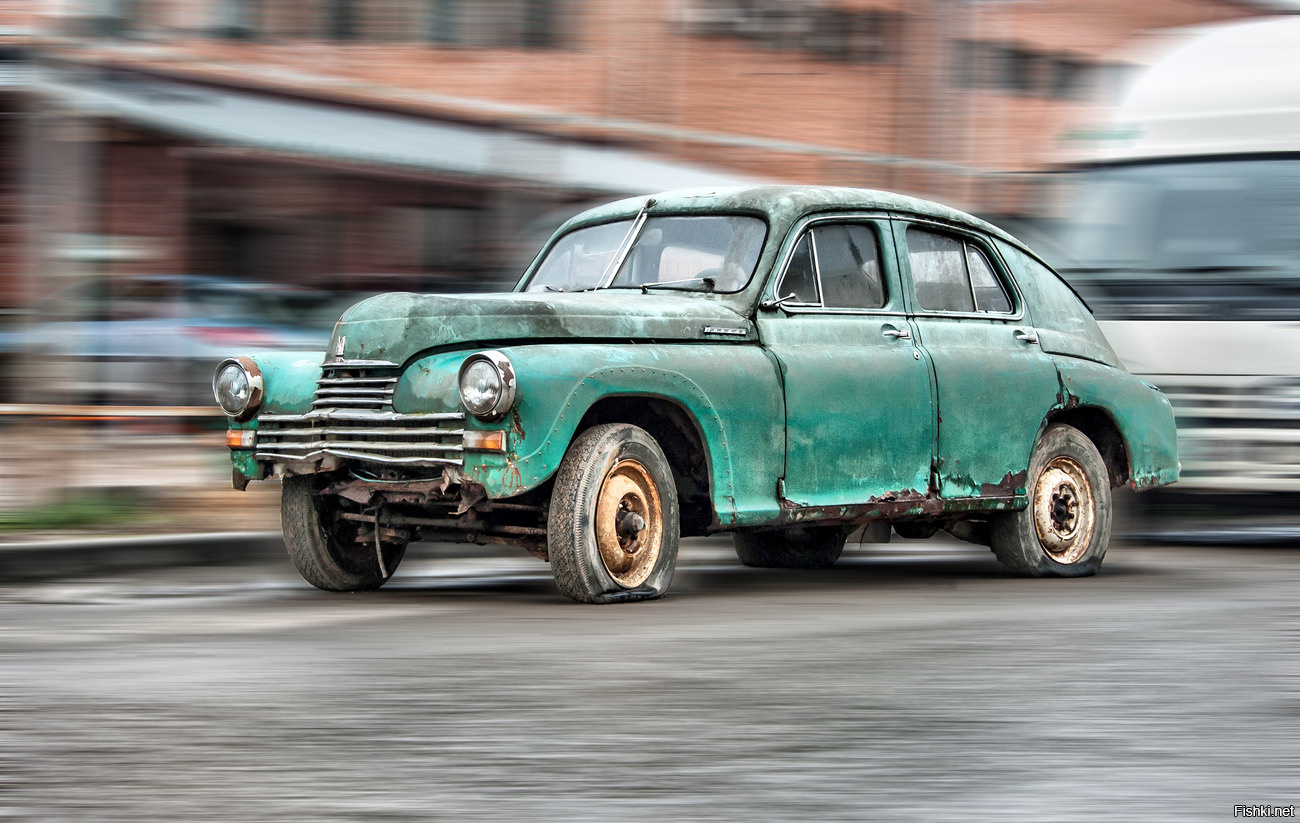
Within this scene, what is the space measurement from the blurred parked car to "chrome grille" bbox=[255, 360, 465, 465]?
293cm

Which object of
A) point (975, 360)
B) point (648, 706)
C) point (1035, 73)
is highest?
point (1035, 73)

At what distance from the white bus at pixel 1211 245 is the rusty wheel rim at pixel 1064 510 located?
2198 millimetres

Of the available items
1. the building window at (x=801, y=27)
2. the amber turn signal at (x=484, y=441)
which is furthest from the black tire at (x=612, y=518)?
the building window at (x=801, y=27)

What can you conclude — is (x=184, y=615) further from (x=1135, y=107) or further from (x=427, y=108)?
(x=427, y=108)

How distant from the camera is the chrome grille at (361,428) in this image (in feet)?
24.7

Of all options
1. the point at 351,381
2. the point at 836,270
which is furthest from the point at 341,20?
the point at 351,381

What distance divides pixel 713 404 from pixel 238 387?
80.0 inches

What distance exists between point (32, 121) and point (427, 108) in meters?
7.37

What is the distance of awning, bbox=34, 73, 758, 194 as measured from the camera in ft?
53.2

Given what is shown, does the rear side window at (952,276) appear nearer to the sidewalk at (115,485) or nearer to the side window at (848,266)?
the side window at (848,266)

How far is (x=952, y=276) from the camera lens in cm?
959

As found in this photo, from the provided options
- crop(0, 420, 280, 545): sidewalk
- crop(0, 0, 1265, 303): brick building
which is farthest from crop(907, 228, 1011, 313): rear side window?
crop(0, 0, 1265, 303): brick building

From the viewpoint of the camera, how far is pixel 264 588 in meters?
8.99

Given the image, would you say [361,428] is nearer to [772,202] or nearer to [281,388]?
[281,388]
